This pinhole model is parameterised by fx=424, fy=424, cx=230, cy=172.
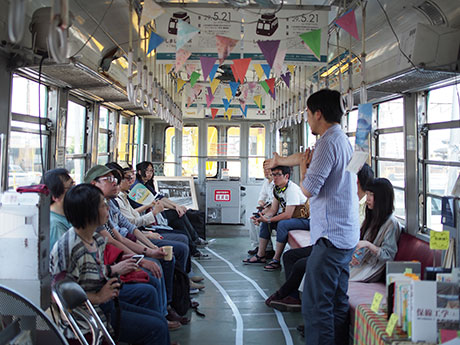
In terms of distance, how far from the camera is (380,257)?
3.50 metres

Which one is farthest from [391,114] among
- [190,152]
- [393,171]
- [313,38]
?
[190,152]

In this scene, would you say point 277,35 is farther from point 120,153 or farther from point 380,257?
point 120,153

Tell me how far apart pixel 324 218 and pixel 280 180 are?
11.4 feet

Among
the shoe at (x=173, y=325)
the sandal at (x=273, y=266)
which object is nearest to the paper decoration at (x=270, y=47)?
the shoe at (x=173, y=325)

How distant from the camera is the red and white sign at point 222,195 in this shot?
363 inches

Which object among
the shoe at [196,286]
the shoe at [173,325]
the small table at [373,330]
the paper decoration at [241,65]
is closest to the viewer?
the small table at [373,330]

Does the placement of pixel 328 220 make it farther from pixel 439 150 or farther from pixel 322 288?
pixel 439 150

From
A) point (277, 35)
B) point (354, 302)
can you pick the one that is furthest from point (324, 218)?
point (277, 35)

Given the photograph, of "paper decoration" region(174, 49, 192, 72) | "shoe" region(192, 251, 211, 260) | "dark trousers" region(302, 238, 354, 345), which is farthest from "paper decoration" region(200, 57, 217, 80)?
"shoe" region(192, 251, 211, 260)

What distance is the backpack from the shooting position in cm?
389

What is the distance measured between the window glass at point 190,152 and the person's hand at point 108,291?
7.50 m

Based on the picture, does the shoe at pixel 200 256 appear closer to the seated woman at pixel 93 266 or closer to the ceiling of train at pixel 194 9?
the ceiling of train at pixel 194 9

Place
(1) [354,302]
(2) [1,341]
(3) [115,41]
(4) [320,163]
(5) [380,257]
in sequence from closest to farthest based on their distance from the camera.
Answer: (2) [1,341] < (4) [320,163] < (1) [354,302] < (5) [380,257] < (3) [115,41]

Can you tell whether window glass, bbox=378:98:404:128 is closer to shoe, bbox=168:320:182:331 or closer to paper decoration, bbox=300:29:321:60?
paper decoration, bbox=300:29:321:60
